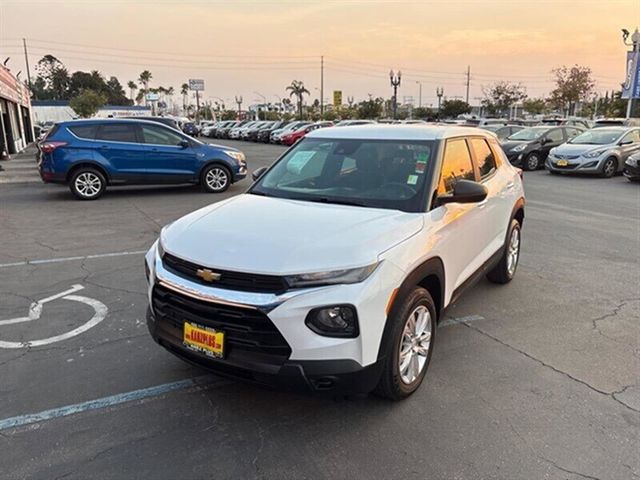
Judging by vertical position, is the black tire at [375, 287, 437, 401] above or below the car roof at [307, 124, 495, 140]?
below

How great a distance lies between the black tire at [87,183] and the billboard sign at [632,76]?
2886 cm

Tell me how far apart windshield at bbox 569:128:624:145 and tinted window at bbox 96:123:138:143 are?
14.2 m

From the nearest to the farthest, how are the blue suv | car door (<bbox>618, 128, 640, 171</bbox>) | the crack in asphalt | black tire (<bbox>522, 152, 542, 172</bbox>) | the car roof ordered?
the crack in asphalt
the car roof
the blue suv
car door (<bbox>618, 128, 640, 171</bbox>)
black tire (<bbox>522, 152, 542, 172</bbox>)

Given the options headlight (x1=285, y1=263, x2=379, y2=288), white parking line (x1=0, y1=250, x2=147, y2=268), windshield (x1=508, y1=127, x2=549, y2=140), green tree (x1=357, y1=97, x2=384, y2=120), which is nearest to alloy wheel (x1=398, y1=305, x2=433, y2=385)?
headlight (x1=285, y1=263, x2=379, y2=288)

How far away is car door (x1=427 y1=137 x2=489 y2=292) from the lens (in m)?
3.51

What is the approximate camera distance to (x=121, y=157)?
11.2m

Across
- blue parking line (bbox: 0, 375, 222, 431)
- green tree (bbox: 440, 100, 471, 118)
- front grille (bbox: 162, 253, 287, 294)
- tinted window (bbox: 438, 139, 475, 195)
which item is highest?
green tree (bbox: 440, 100, 471, 118)

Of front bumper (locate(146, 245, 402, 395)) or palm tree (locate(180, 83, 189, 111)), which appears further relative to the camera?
palm tree (locate(180, 83, 189, 111))

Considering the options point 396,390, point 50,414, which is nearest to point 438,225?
point 396,390

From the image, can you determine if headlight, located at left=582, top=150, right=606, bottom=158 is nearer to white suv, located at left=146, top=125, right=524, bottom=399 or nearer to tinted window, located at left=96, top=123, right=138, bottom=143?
Result: tinted window, located at left=96, top=123, right=138, bottom=143

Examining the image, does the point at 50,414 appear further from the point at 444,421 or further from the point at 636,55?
the point at 636,55

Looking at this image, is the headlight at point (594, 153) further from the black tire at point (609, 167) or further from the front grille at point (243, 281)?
the front grille at point (243, 281)

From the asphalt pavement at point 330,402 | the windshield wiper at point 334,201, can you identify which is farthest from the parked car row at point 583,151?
the windshield wiper at point 334,201

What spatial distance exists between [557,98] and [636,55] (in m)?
24.3
